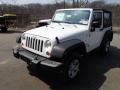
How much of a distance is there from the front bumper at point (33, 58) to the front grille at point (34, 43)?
0.18 meters

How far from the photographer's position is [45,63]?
14.5ft

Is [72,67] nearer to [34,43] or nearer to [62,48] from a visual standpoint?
[62,48]

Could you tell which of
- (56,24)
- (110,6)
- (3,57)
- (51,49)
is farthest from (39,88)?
(110,6)

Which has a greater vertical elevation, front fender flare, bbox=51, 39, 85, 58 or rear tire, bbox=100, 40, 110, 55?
front fender flare, bbox=51, 39, 85, 58

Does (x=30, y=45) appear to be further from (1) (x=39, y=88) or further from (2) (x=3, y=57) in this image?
(2) (x=3, y=57)

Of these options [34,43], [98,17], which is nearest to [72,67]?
[34,43]

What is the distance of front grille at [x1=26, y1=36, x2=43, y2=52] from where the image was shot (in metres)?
4.84

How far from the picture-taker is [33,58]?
475cm

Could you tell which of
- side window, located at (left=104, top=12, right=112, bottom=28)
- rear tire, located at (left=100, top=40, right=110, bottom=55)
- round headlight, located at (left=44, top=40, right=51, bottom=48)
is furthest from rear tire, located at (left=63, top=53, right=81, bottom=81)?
side window, located at (left=104, top=12, right=112, bottom=28)

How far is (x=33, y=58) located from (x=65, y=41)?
886mm

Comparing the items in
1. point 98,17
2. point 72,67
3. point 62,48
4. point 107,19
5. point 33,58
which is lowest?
point 72,67

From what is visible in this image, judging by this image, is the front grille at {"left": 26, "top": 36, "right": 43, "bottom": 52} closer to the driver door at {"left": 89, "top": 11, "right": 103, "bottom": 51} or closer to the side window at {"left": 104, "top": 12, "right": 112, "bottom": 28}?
the driver door at {"left": 89, "top": 11, "right": 103, "bottom": 51}

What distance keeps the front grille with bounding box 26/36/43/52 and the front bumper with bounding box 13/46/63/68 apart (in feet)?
0.58

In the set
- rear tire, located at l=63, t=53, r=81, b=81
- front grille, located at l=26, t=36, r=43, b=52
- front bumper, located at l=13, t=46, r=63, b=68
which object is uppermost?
front grille, located at l=26, t=36, r=43, b=52
